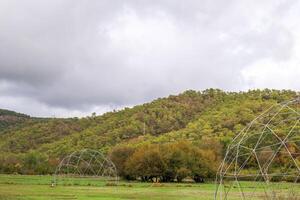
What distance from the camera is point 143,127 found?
124125 millimetres

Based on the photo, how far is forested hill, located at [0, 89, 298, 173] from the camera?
339 ft

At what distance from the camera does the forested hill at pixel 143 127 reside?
103m

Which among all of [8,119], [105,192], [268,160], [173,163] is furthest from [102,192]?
[8,119]

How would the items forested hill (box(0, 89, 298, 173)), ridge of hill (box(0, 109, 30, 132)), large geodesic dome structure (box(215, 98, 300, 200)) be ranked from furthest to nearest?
ridge of hill (box(0, 109, 30, 132))
forested hill (box(0, 89, 298, 173))
large geodesic dome structure (box(215, 98, 300, 200))

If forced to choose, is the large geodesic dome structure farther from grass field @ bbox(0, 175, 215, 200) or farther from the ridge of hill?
the ridge of hill

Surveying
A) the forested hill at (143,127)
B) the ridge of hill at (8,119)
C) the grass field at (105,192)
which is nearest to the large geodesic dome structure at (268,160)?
the grass field at (105,192)

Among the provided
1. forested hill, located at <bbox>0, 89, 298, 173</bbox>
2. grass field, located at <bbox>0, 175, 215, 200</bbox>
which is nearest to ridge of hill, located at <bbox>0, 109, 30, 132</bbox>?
forested hill, located at <bbox>0, 89, 298, 173</bbox>

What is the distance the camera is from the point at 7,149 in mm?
136750

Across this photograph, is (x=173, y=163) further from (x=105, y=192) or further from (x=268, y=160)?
(x=268, y=160)

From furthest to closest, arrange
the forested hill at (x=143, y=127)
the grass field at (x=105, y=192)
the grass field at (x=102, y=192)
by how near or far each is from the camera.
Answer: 1. the forested hill at (x=143, y=127)
2. the grass field at (x=102, y=192)
3. the grass field at (x=105, y=192)

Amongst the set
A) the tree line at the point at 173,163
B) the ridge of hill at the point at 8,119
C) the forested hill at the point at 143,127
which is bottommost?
the tree line at the point at 173,163

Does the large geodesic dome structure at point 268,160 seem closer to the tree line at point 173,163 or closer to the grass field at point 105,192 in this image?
the grass field at point 105,192

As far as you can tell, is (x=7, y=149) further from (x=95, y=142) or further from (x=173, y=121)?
(x=173, y=121)

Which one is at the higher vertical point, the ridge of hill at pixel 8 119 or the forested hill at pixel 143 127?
the ridge of hill at pixel 8 119
